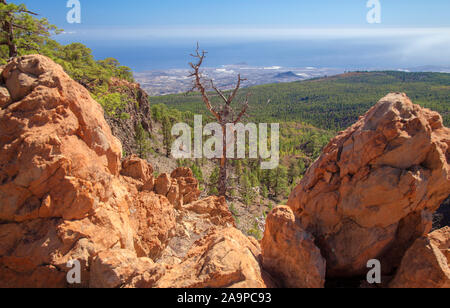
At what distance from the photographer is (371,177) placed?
6.33 meters

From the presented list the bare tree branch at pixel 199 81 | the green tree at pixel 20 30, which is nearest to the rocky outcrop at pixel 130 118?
the green tree at pixel 20 30

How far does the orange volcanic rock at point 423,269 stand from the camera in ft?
18.4

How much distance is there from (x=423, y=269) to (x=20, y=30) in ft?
63.5

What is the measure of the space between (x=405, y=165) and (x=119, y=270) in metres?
6.89

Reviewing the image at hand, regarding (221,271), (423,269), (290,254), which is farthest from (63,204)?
(423,269)

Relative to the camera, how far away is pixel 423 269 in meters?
5.67

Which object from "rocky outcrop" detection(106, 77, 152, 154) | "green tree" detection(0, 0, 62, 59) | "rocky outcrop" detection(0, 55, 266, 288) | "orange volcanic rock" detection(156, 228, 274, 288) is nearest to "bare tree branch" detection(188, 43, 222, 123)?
"green tree" detection(0, 0, 62, 59)

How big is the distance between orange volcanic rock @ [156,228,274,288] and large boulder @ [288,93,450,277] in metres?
1.74

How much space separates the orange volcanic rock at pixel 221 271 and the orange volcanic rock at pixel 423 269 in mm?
2941

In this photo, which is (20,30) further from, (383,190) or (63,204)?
(383,190)

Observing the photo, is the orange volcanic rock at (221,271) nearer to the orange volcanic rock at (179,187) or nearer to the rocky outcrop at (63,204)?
the rocky outcrop at (63,204)

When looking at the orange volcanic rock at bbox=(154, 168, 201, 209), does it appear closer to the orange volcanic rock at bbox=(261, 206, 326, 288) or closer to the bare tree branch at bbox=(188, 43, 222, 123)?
the bare tree branch at bbox=(188, 43, 222, 123)

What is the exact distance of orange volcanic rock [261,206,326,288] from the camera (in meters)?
5.84

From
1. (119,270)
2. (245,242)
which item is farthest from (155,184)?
(119,270)
